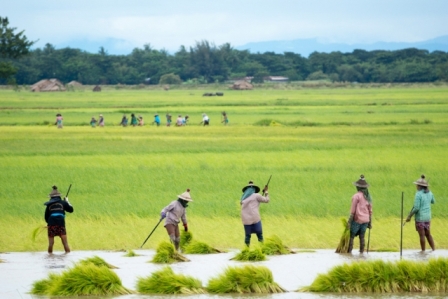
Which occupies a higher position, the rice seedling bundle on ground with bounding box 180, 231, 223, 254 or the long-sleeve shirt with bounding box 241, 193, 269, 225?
the long-sleeve shirt with bounding box 241, 193, 269, 225

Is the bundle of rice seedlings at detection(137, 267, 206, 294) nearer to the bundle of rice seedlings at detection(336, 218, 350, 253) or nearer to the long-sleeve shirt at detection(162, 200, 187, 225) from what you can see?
the long-sleeve shirt at detection(162, 200, 187, 225)

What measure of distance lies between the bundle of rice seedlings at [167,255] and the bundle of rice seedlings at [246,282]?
2.22m

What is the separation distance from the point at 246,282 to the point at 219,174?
15.4 metres

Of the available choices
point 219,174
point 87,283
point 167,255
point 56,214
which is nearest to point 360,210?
point 167,255

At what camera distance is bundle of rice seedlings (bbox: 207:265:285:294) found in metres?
13.2

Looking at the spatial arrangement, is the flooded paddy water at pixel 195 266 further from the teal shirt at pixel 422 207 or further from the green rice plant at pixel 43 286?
the teal shirt at pixel 422 207

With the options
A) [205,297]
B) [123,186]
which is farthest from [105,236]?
[123,186]

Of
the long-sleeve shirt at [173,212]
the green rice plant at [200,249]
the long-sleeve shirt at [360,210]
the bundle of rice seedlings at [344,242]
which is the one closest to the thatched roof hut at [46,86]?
the green rice plant at [200,249]

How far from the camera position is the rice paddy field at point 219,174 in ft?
62.5

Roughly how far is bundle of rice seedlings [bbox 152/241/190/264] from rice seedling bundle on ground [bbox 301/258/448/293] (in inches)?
124

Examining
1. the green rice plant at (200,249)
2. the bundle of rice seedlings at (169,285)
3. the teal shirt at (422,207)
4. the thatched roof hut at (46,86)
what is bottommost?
the thatched roof hut at (46,86)

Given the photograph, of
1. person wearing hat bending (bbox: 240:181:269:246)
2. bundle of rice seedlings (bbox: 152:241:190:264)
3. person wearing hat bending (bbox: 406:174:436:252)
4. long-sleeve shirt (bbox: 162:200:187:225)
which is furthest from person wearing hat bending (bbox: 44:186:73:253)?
person wearing hat bending (bbox: 406:174:436:252)

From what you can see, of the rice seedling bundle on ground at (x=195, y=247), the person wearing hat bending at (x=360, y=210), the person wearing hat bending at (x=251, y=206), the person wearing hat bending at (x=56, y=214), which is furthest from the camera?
the rice seedling bundle on ground at (x=195, y=247)

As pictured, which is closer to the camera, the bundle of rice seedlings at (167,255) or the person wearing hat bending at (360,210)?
the bundle of rice seedlings at (167,255)
